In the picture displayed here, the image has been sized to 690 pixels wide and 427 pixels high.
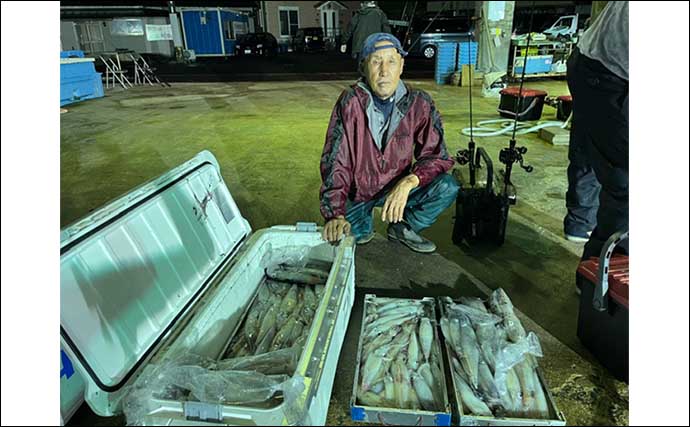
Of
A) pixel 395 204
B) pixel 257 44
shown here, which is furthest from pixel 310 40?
pixel 395 204

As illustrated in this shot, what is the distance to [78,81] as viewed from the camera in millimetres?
8164

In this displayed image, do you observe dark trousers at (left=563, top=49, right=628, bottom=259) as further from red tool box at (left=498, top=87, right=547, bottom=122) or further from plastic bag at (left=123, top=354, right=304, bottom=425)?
red tool box at (left=498, top=87, right=547, bottom=122)

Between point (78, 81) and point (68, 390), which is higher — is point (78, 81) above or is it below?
above

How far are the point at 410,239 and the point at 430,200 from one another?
0.29 meters

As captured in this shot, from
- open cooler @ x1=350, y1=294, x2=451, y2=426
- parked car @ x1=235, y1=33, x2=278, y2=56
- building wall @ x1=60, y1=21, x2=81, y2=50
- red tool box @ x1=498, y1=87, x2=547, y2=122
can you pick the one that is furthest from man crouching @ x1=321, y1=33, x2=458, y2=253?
building wall @ x1=60, y1=21, x2=81, y2=50

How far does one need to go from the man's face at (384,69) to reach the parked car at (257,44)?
55.7 ft

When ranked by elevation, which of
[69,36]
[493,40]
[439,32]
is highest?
[69,36]

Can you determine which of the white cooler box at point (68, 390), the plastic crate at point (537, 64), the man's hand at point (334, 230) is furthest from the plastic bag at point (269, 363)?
the plastic crate at point (537, 64)

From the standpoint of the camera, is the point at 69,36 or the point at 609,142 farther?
the point at 69,36

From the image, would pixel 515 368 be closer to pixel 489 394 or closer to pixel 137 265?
pixel 489 394

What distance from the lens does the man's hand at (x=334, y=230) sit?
1856 mm

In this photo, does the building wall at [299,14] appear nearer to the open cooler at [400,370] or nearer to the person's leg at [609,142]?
the person's leg at [609,142]

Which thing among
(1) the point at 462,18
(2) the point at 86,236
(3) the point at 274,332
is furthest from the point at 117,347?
(1) the point at 462,18

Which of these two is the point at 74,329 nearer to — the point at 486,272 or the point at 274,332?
the point at 274,332
